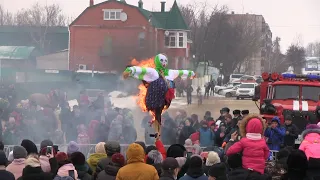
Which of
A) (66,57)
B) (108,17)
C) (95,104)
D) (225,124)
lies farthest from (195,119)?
(66,57)

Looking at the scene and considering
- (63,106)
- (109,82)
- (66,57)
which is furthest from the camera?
(66,57)

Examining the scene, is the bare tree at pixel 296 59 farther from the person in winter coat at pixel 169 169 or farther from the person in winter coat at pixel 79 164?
the person in winter coat at pixel 169 169

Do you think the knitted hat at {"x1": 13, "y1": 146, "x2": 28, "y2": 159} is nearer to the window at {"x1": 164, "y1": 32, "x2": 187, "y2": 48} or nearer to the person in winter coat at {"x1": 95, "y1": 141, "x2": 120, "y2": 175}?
the person in winter coat at {"x1": 95, "y1": 141, "x2": 120, "y2": 175}

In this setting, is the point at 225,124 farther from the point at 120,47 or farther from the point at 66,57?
the point at 66,57

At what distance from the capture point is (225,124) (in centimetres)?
1527

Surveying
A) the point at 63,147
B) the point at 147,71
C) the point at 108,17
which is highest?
the point at 108,17

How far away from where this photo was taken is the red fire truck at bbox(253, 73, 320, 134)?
17516mm

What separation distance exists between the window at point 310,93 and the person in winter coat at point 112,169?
36.7 feet

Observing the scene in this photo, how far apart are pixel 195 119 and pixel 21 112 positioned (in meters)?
5.36

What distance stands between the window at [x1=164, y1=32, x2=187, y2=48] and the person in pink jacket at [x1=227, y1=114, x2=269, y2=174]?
1890 inches

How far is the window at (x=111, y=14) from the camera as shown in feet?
180

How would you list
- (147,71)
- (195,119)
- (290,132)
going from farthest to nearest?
(195,119) < (290,132) < (147,71)

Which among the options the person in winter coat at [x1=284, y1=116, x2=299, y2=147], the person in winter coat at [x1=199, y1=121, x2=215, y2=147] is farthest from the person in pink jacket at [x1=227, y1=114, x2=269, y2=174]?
the person in winter coat at [x1=199, y1=121, x2=215, y2=147]

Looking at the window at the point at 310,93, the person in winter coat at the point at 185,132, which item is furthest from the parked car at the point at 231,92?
the person in winter coat at the point at 185,132
